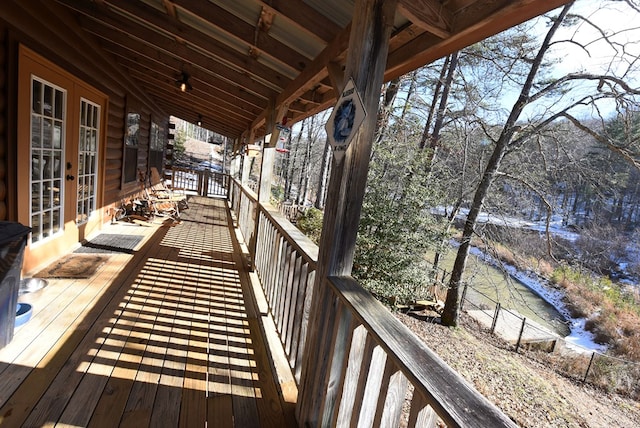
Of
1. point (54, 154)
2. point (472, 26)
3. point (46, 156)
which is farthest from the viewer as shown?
point (54, 154)

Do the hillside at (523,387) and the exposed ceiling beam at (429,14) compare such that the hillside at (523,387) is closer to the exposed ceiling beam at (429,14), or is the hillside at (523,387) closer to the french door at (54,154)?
the exposed ceiling beam at (429,14)

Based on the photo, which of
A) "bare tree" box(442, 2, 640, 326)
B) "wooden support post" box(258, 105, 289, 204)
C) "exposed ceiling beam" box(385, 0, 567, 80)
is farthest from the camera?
"bare tree" box(442, 2, 640, 326)

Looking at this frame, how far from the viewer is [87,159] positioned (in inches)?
171

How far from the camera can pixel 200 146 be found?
35438 millimetres

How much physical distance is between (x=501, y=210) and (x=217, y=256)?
650 centimetres

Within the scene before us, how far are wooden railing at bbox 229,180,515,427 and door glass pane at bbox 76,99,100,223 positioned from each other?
3.20 metres

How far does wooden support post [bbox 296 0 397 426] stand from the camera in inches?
54.7

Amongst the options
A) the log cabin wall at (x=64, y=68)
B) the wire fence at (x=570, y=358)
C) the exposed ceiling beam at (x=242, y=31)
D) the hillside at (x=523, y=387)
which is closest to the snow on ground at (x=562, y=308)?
the wire fence at (x=570, y=358)

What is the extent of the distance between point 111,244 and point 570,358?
10469mm

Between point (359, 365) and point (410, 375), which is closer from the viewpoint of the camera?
point (410, 375)

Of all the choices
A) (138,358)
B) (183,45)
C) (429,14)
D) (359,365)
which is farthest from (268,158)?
(359,365)

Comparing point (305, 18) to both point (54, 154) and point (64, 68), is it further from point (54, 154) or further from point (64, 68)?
point (54, 154)

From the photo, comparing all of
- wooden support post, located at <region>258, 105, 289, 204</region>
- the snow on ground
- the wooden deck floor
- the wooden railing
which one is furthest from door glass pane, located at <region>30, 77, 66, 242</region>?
the snow on ground

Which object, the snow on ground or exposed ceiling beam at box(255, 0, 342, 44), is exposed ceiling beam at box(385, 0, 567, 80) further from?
the snow on ground
